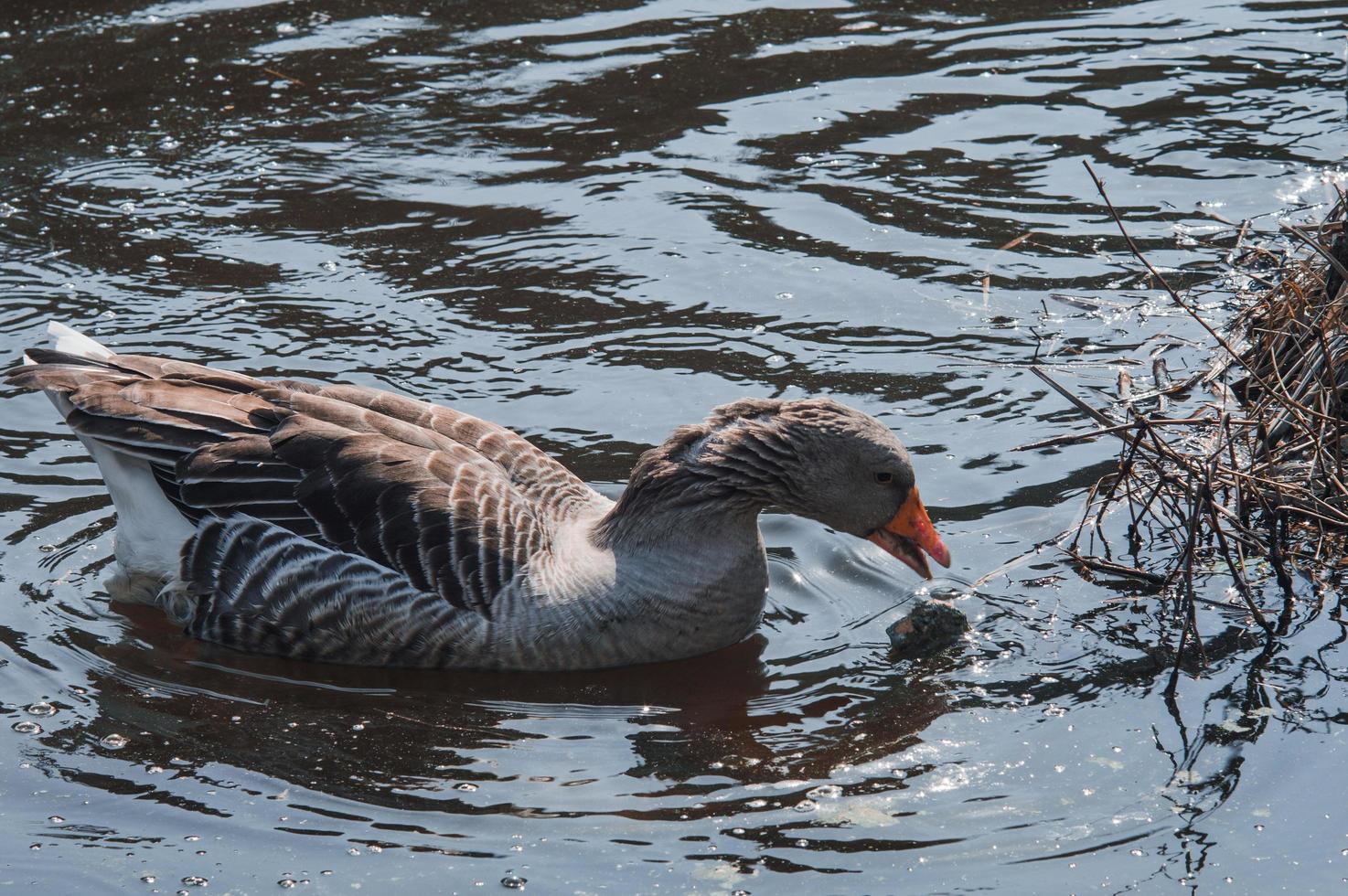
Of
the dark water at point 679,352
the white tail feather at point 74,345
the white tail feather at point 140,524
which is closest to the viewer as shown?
the dark water at point 679,352

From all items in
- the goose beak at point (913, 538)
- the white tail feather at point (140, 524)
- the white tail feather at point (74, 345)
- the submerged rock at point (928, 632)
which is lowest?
the submerged rock at point (928, 632)

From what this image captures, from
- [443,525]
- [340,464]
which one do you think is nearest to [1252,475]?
[443,525]

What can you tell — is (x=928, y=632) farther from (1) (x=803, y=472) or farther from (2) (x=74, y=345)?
(2) (x=74, y=345)

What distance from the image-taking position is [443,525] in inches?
263

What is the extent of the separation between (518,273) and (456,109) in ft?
9.76

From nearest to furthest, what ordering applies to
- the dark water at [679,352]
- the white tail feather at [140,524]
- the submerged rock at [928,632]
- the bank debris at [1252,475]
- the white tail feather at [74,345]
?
the dark water at [679,352]
the bank debris at [1252,475]
the submerged rock at [928,632]
the white tail feather at [140,524]
the white tail feather at [74,345]

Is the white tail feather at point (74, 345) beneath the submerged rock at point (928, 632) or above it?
above

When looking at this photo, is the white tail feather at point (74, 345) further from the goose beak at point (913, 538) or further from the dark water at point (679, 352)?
the goose beak at point (913, 538)

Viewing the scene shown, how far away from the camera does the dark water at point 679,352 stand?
5.57m

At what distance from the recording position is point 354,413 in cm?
702

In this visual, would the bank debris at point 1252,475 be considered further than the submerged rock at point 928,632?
No

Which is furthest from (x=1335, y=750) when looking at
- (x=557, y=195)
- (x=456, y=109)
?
(x=456, y=109)

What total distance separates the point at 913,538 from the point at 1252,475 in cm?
155

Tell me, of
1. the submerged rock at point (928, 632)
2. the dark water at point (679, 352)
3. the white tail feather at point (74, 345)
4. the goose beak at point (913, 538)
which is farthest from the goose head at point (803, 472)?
the white tail feather at point (74, 345)
